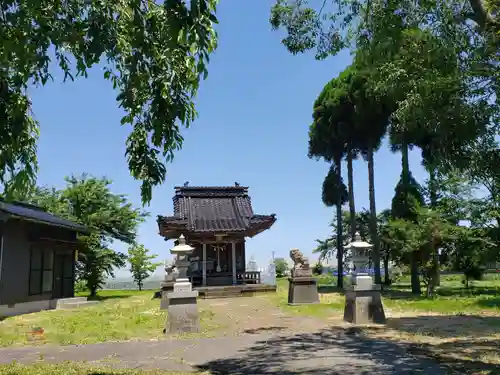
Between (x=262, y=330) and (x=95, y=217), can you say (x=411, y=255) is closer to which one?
(x=262, y=330)

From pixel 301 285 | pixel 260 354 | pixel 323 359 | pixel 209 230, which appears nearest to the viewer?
pixel 323 359

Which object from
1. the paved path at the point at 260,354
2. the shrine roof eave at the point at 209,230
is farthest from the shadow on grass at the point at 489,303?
the shrine roof eave at the point at 209,230

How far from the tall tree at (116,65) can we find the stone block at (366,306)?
25.0 ft

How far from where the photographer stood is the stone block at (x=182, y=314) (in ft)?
31.2

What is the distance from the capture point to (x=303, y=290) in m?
15.2

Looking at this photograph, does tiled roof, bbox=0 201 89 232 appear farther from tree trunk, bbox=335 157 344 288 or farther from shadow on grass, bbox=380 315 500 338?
tree trunk, bbox=335 157 344 288

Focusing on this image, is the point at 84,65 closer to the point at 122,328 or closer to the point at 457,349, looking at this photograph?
the point at 457,349

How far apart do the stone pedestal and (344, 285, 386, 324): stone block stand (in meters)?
4.72

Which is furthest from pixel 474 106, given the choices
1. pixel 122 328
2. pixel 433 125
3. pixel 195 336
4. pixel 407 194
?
pixel 407 194

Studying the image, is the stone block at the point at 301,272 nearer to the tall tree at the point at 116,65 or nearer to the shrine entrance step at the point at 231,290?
the shrine entrance step at the point at 231,290

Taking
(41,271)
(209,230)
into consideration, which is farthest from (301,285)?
(41,271)

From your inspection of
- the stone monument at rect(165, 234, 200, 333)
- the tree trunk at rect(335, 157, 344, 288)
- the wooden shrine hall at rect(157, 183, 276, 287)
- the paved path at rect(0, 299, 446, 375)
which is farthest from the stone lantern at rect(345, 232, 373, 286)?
the tree trunk at rect(335, 157, 344, 288)

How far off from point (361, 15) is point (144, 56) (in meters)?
4.74

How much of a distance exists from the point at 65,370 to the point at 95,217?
1567 centimetres
